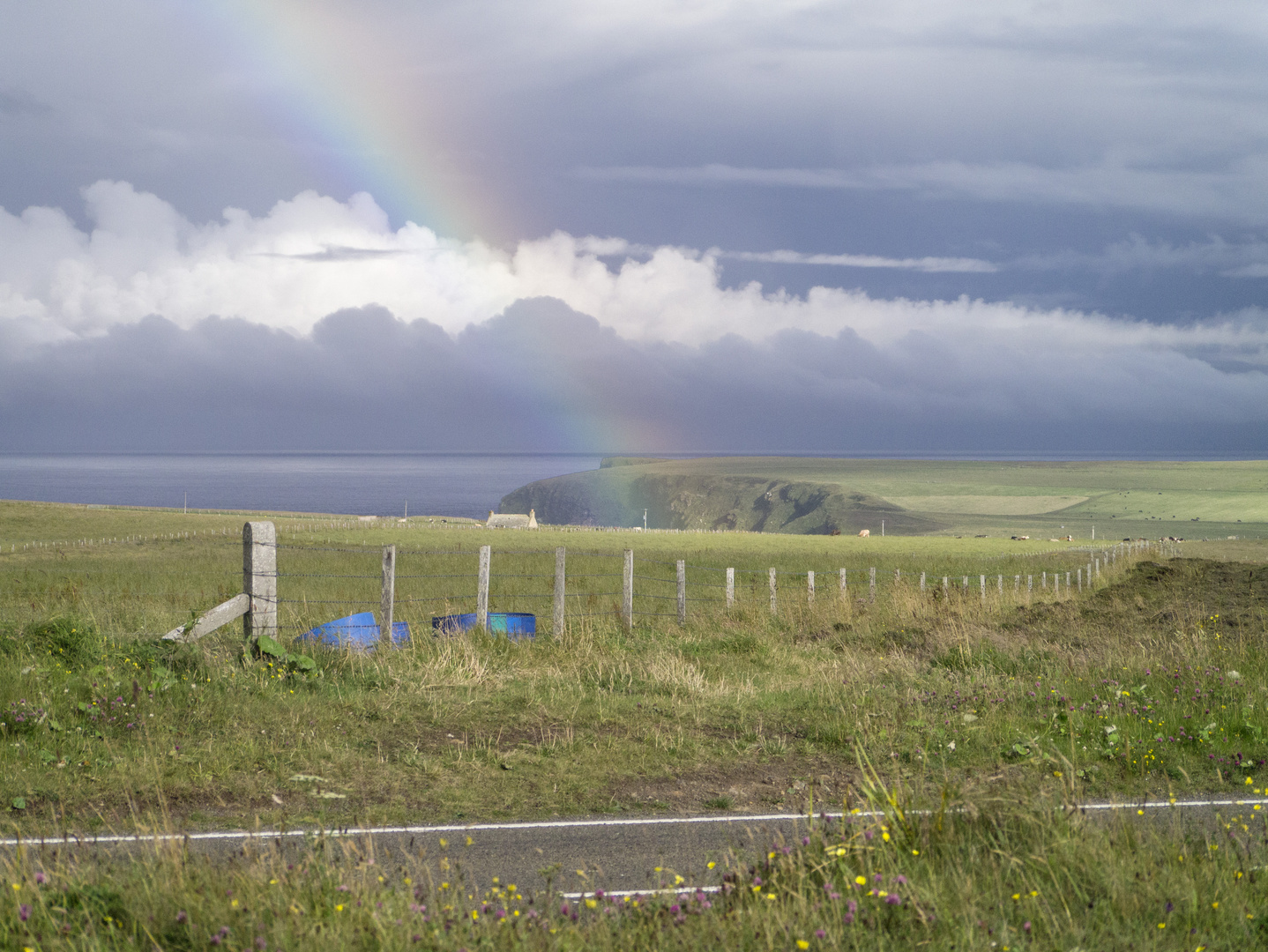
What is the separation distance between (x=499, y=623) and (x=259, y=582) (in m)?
4.85

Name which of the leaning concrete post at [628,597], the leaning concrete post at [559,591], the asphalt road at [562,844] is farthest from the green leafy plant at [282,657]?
the leaning concrete post at [628,597]

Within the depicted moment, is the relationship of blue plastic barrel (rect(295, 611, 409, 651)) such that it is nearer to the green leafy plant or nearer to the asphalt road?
the green leafy plant

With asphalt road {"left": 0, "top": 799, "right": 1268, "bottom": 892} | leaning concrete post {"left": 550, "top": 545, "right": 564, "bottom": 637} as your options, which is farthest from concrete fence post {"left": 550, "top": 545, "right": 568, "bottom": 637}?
asphalt road {"left": 0, "top": 799, "right": 1268, "bottom": 892}

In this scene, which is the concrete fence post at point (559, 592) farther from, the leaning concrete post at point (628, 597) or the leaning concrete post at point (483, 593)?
the leaning concrete post at point (628, 597)

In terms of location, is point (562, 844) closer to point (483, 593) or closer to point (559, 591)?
point (483, 593)

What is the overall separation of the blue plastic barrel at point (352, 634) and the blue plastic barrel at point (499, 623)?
2.03 ft

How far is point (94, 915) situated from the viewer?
14.6 feet

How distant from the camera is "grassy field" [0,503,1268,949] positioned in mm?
4453

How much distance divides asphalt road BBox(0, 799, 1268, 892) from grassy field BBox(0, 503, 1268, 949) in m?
0.22

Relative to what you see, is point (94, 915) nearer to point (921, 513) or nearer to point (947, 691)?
point (947, 691)

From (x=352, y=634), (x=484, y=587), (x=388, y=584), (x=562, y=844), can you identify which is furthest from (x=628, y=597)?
(x=562, y=844)

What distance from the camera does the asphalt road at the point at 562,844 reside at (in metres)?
5.47

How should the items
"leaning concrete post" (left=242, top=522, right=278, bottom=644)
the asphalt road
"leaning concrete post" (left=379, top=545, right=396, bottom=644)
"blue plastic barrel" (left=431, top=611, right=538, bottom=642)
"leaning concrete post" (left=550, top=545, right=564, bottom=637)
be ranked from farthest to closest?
"leaning concrete post" (left=550, top=545, right=564, bottom=637)
"blue plastic barrel" (left=431, top=611, right=538, bottom=642)
"leaning concrete post" (left=379, top=545, right=396, bottom=644)
"leaning concrete post" (left=242, top=522, right=278, bottom=644)
the asphalt road

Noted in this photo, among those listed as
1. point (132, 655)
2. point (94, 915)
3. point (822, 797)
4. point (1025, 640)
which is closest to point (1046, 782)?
point (822, 797)
